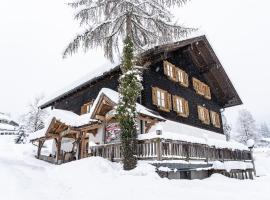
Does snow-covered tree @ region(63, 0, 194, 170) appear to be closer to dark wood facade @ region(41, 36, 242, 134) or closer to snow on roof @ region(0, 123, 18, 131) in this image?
dark wood facade @ region(41, 36, 242, 134)

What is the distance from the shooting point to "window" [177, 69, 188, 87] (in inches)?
763

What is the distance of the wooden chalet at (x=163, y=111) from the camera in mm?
11805

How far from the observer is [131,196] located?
6746 mm

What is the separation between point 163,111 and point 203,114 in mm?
6342

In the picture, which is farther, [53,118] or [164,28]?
[53,118]

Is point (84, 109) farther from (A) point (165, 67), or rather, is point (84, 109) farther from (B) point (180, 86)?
(B) point (180, 86)

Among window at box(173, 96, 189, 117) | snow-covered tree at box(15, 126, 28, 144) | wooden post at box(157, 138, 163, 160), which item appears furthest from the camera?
snow-covered tree at box(15, 126, 28, 144)

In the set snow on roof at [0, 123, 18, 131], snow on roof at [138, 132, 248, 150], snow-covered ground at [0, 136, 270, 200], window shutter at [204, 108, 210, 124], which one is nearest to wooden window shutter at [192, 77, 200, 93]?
window shutter at [204, 108, 210, 124]

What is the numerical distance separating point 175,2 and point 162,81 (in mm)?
5747

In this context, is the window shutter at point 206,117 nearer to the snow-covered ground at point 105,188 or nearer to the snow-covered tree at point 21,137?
the snow-covered ground at point 105,188

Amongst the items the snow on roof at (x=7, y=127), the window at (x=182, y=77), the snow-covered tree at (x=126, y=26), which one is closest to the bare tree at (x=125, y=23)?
the snow-covered tree at (x=126, y=26)

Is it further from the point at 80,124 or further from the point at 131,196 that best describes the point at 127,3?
the point at 131,196

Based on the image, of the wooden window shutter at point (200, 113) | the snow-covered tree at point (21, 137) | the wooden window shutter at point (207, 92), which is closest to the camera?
the wooden window shutter at point (200, 113)

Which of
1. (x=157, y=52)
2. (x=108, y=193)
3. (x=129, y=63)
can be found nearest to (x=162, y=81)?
(x=157, y=52)
